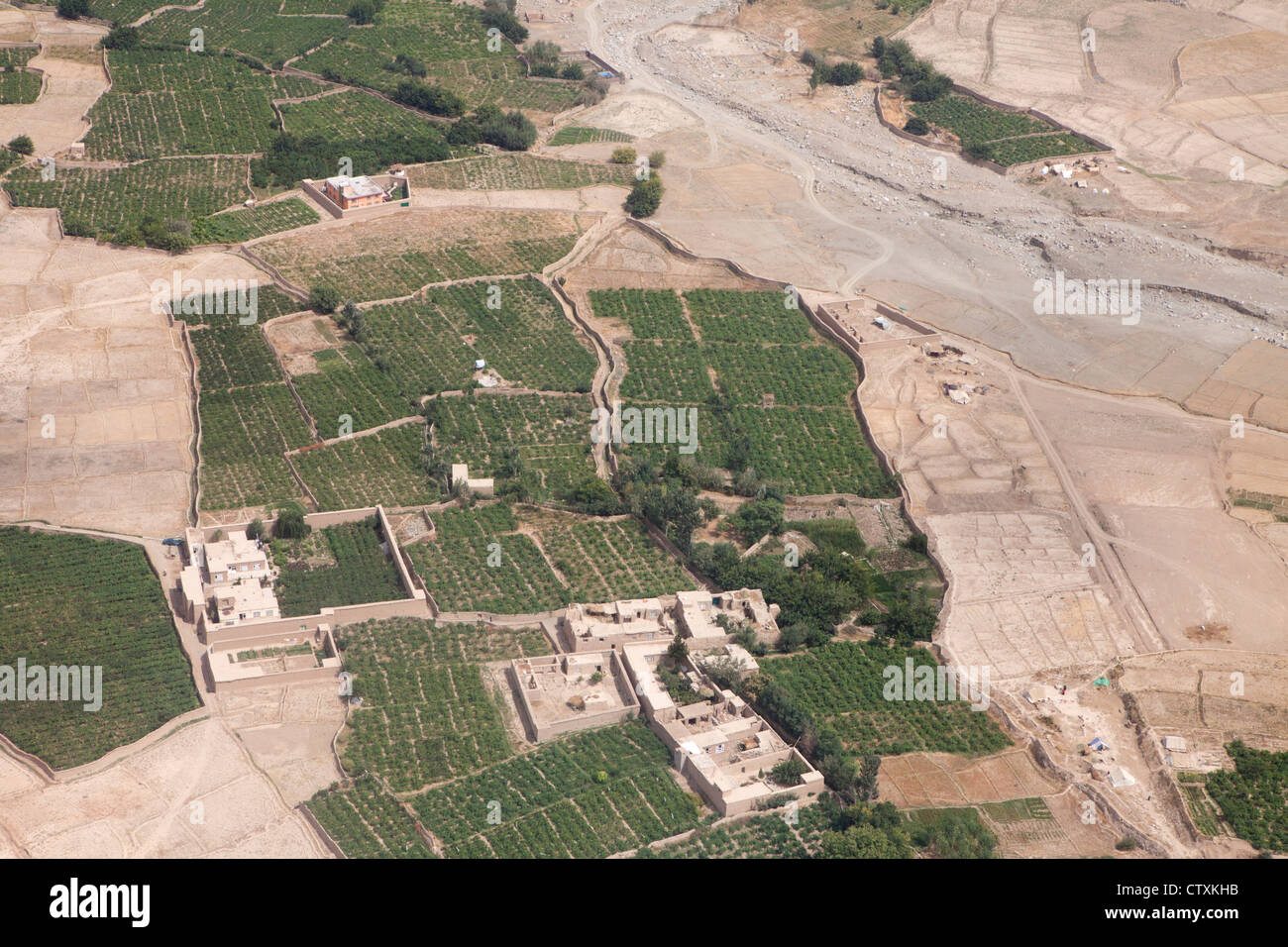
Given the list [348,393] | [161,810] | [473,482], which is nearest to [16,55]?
[348,393]

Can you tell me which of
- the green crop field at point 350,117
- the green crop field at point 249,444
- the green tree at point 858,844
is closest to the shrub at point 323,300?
Result: the green crop field at point 249,444

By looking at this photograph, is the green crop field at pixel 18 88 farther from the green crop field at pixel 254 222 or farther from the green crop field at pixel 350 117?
the green crop field at pixel 254 222

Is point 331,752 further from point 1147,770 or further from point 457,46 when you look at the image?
point 457,46

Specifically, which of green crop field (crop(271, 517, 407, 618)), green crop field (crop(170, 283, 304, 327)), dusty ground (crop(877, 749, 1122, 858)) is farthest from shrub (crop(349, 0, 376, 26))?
dusty ground (crop(877, 749, 1122, 858))

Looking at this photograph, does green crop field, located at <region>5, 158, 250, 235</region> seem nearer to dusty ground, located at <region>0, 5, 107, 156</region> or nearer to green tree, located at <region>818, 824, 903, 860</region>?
dusty ground, located at <region>0, 5, 107, 156</region>

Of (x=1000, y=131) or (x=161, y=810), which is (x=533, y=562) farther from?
(x=1000, y=131)

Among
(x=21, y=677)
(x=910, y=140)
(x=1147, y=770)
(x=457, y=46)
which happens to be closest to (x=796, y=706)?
(x=1147, y=770)
